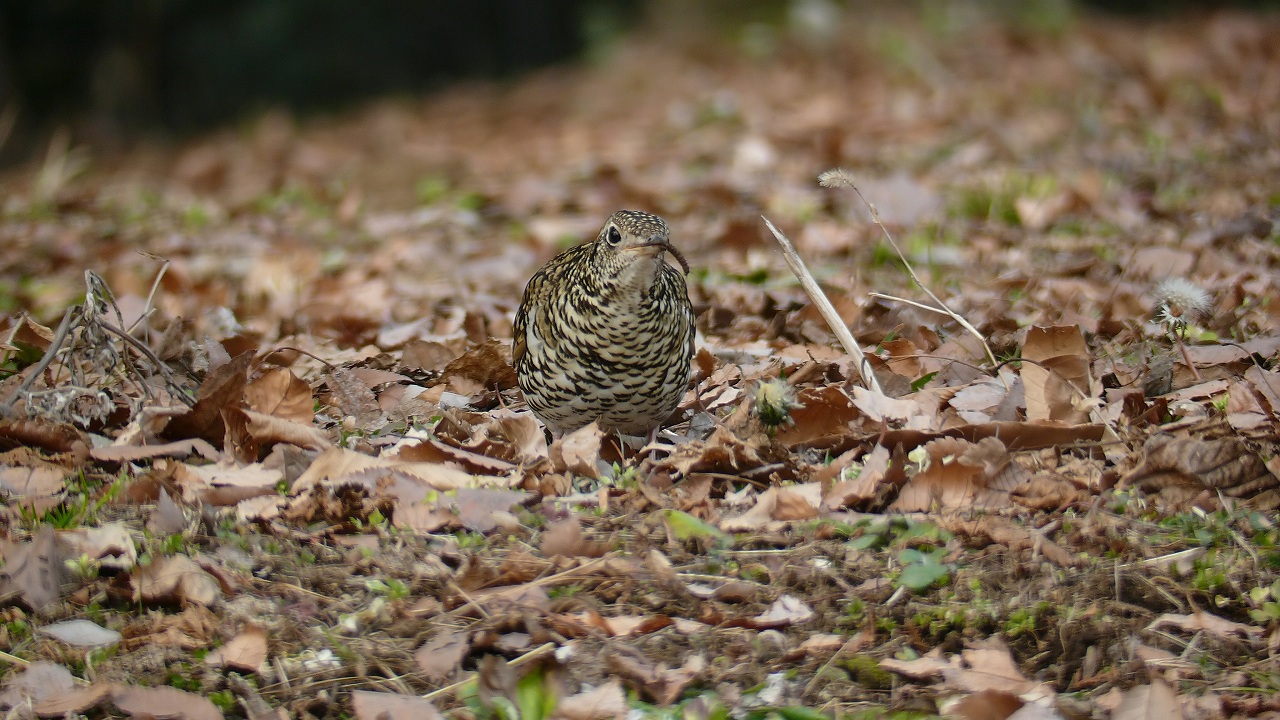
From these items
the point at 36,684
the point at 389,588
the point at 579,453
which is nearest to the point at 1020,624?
the point at 579,453

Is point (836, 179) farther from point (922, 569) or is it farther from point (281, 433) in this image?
point (281, 433)

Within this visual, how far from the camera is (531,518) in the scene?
306cm

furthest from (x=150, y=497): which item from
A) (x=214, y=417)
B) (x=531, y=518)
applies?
(x=531, y=518)

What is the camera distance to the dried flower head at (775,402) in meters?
3.27

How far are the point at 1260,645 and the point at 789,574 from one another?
1.01 metres

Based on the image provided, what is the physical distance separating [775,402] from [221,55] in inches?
509

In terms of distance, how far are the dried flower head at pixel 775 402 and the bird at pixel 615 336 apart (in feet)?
A: 0.95

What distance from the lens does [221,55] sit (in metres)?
14.4

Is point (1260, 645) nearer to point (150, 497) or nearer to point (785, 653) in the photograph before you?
point (785, 653)

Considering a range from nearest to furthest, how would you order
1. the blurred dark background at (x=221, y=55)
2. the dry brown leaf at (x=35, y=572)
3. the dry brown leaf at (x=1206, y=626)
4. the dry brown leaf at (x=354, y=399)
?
the dry brown leaf at (x=1206, y=626)
the dry brown leaf at (x=35, y=572)
the dry brown leaf at (x=354, y=399)
the blurred dark background at (x=221, y=55)

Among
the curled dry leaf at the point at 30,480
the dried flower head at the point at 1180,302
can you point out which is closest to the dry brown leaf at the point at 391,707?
the curled dry leaf at the point at 30,480

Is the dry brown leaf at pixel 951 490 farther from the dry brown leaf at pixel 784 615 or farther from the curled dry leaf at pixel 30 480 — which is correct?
the curled dry leaf at pixel 30 480

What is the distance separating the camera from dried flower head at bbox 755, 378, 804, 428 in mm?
3271

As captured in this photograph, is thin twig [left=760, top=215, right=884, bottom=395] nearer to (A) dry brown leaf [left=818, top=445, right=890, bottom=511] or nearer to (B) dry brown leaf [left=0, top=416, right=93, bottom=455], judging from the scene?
(A) dry brown leaf [left=818, top=445, right=890, bottom=511]
